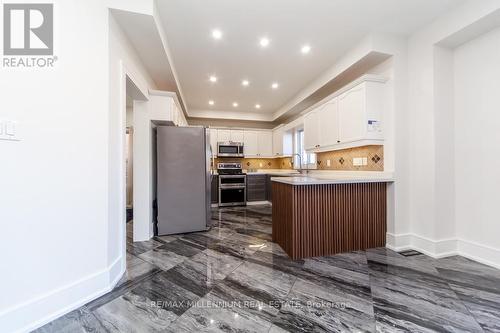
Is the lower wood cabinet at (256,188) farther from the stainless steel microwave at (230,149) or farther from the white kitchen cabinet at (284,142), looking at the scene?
the white kitchen cabinet at (284,142)

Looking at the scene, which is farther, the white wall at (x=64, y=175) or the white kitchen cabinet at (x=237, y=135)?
the white kitchen cabinet at (x=237, y=135)

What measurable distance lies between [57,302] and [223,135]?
4.89 metres

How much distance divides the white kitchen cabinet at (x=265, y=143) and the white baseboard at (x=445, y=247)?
4086 millimetres

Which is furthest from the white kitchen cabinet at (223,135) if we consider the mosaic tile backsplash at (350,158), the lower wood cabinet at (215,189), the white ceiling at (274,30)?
the mosaic tile backsplash at (350,158)

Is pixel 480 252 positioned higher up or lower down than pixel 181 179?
lower down

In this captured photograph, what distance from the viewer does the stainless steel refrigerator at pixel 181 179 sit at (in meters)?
3.11

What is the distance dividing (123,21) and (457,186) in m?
4.11

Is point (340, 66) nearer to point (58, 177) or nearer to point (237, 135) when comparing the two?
point (237, 135)

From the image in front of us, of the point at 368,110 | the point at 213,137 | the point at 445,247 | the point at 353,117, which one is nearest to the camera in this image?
the point at 445,247

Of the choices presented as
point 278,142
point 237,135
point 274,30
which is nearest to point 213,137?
point 237,135

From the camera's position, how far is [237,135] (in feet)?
19.7

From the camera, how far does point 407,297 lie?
1.60 metres

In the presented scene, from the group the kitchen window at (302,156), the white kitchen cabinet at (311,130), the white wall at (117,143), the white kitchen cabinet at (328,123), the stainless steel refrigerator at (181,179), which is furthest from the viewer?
the kitchen window at (302,156)

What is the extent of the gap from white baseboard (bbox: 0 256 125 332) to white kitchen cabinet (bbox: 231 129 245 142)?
15.0 ft
